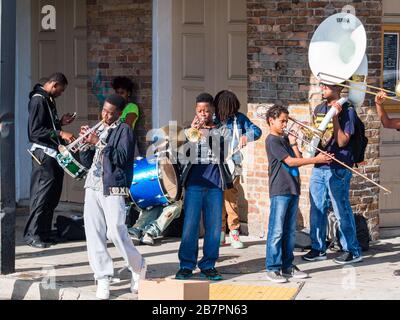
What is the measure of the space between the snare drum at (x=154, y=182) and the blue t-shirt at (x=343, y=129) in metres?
1.65

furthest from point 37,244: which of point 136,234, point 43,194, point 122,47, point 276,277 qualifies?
point 276,277

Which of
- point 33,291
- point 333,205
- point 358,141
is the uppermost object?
point 358,141

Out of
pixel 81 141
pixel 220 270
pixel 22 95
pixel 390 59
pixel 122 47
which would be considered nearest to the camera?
pixel 81 141

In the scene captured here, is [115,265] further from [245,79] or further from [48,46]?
[48,46]

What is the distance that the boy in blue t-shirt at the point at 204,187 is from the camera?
9.57 metres

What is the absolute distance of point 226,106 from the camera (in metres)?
10.8

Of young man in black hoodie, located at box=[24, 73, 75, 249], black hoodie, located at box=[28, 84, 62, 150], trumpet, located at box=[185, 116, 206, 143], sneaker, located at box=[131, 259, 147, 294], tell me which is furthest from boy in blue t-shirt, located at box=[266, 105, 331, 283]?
black hoodie, located at box=[28, 84, 62, 150]

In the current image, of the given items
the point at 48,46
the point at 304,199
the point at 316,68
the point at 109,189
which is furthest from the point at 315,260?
the point at 48,46

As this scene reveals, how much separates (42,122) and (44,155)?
370 millimetres

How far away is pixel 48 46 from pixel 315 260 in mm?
5377

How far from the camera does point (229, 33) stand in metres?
12.1

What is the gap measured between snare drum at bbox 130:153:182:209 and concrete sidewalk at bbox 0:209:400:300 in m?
0.55

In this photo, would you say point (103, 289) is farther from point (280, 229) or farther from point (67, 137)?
point (67, 137)

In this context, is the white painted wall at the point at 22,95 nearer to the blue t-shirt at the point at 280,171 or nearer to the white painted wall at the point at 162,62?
the white painted wall at the point at 162,62
